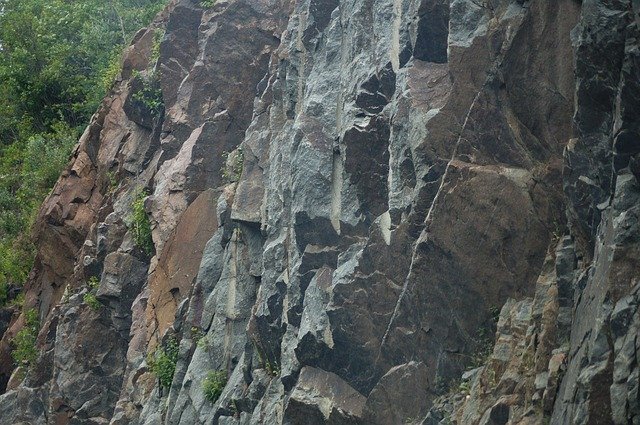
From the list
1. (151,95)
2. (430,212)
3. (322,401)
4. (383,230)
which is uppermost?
(151,95)

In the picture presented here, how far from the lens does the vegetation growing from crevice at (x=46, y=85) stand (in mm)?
31469

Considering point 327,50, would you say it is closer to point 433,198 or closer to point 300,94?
point 300,94

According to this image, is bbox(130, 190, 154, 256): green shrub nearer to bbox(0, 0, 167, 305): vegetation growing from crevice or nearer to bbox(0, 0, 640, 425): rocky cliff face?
bbox(0, 0, 640, 425): rocky cliff face

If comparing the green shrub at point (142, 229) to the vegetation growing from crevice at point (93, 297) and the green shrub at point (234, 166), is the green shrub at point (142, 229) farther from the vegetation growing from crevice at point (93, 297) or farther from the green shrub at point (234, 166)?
the green shrub at point (234, 166)

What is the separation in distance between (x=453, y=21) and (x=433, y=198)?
2290 mm

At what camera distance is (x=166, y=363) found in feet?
64.4

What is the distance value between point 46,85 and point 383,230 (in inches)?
927

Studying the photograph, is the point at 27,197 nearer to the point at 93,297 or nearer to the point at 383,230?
the point at 93,297

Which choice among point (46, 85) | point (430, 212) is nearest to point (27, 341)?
point (46, 85)

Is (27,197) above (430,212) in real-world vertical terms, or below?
below

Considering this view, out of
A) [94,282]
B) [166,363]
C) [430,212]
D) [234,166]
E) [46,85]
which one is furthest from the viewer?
[46,85]

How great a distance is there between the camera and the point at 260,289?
17359 millimetres

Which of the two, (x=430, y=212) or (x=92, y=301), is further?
(x=92, y=301)

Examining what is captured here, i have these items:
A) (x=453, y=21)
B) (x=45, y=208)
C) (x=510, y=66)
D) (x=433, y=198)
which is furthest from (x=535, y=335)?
(x=45, y=208)
